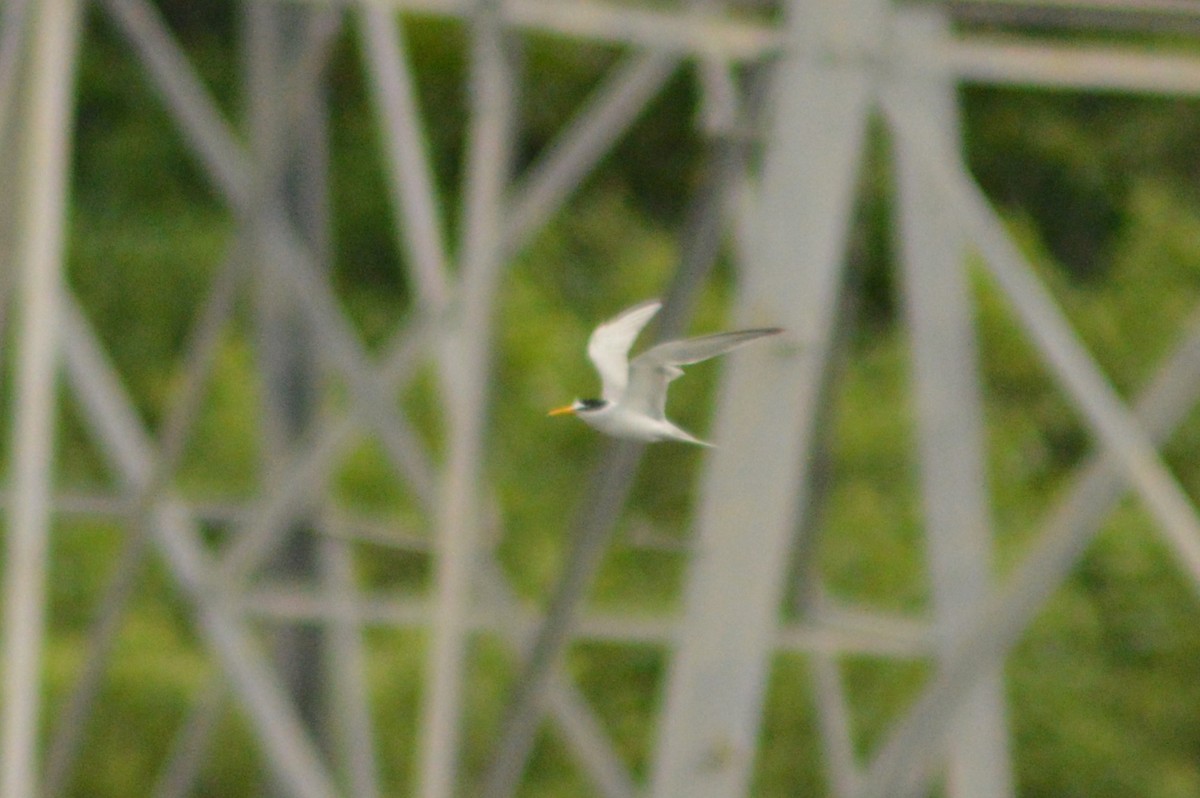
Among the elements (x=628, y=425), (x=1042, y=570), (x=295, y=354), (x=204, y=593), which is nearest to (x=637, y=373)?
(x=628, y=425)

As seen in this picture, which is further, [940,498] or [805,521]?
[805,521]

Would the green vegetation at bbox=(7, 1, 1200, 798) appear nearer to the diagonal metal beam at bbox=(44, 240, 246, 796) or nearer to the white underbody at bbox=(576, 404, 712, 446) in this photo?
the diagonal metal beam at bbox=(44, 240, 246, 796)

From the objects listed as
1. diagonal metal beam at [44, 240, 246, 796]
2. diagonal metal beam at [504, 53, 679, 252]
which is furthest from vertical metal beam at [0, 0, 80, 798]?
diagonal metal beam at [504, 53, 679, 252]

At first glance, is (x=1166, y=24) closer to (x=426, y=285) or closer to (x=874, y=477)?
(x=426, y=285)

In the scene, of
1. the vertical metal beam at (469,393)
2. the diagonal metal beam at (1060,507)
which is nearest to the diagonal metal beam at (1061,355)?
the diagonal metal beam at (1060,507)

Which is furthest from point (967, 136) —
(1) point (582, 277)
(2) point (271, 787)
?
(2) point (271, 787)

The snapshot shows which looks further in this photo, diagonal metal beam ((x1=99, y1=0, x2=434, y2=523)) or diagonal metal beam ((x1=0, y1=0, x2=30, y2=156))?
diagonal metal beam ((x1=99, y1=0, x2=434, y2=523))
